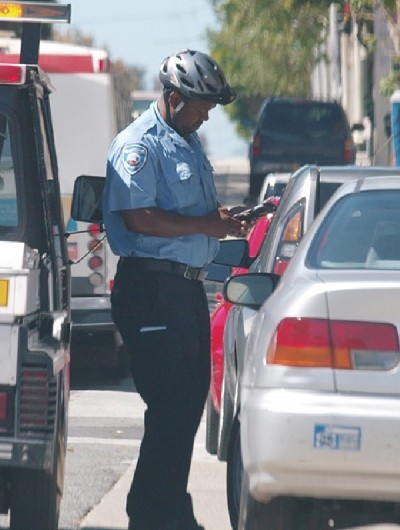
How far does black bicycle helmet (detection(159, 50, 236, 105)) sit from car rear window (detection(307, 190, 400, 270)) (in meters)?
0.70

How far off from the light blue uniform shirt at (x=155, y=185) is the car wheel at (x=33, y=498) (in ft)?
2.76

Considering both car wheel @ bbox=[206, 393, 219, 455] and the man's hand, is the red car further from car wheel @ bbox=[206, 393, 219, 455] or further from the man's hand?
the man's hand

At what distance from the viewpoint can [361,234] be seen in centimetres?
538

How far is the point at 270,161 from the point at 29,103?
24.6 m

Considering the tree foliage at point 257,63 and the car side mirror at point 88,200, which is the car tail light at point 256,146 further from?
the car side mirror at point 88,200

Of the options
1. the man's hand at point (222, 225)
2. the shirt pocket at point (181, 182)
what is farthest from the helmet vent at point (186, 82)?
the man's hand at point (222, 225)

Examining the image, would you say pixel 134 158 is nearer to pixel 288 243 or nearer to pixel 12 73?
pixel 12 73

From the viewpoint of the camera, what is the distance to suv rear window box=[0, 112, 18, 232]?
581 centimetres

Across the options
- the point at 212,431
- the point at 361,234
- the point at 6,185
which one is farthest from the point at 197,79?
the point at 212,431

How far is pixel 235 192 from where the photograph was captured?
39625 mm

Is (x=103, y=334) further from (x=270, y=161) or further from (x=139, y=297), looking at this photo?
(x=270, y=161)

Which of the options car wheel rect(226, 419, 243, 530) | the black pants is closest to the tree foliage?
car wheel rect(226, 419, 243, 530)

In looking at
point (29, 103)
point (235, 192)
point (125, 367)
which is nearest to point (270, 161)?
point (235, 192)

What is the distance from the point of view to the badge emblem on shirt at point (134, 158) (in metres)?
5.78
